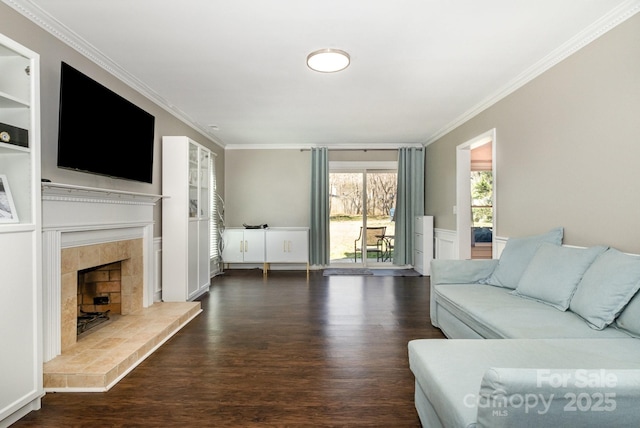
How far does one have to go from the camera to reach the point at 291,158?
672 cm

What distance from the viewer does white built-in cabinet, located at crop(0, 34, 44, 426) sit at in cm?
179

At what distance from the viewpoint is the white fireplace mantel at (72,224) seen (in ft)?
7.52

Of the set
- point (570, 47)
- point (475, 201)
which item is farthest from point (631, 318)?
point (475, 201)

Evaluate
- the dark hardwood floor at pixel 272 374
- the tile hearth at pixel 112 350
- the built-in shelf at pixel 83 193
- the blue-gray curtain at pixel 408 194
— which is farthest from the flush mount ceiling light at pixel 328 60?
the blue-gray curtain at pixel 408 194

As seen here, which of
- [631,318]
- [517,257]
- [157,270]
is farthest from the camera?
[157,270]

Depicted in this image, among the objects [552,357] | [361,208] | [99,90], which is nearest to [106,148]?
[99,90]

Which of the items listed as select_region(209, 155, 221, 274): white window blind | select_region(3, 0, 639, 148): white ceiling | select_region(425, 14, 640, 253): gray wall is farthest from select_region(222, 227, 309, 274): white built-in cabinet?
select_region(425, 14, 640, 253): gray wall

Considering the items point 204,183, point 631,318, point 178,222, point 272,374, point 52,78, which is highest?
point 52,78

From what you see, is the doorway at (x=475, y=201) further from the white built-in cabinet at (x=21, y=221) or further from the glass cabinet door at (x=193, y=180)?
the white built-in cabinet at (x=21, y=221)

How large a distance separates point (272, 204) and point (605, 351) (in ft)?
18.8

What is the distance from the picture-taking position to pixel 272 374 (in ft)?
7.64

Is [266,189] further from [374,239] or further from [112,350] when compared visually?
[112,350]

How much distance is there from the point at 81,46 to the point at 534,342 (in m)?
3.72

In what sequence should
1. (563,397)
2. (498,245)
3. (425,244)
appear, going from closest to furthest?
1. (563,397)
2. (498,245)
3. (425,244)
